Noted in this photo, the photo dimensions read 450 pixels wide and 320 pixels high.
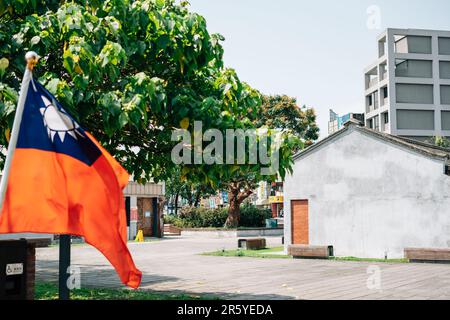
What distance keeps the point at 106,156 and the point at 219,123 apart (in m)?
3.88

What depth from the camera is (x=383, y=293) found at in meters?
12.3

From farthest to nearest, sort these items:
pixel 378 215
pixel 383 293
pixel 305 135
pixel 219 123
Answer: pixel 305 135
pixel 378 215
pixel 383 293
pixel 219 123

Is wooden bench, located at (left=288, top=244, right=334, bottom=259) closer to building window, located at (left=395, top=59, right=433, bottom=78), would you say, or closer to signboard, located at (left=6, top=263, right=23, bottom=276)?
signboard, located at (left=6, top=263, right=23, bottom=276)

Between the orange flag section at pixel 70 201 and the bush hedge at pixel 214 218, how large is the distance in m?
42.9

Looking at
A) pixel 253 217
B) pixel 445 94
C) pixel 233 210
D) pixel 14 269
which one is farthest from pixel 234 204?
pixel 445 94

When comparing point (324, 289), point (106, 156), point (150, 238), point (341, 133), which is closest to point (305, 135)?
point (150, 238)

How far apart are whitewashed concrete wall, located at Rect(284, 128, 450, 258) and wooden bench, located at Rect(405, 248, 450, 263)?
3.79 ft

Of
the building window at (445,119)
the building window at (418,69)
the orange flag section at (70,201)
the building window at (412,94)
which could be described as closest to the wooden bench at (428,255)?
the orange flag section at (70,201)

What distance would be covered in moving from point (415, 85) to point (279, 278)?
62.5m

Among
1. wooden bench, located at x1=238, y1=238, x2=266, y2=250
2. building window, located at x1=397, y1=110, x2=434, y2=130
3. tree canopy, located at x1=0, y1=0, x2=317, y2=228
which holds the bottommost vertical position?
wooden bench, located at x1=238, y1=238, x2=266, y2=250

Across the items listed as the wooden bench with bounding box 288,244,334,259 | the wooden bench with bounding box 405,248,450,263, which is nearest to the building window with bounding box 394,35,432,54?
the wooden bench with bounding box 288,244,334,259

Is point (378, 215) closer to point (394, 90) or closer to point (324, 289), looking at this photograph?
point (324, 289)

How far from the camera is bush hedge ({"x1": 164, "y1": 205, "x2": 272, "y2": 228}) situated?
48062 mm

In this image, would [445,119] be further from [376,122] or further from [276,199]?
[276,199]
